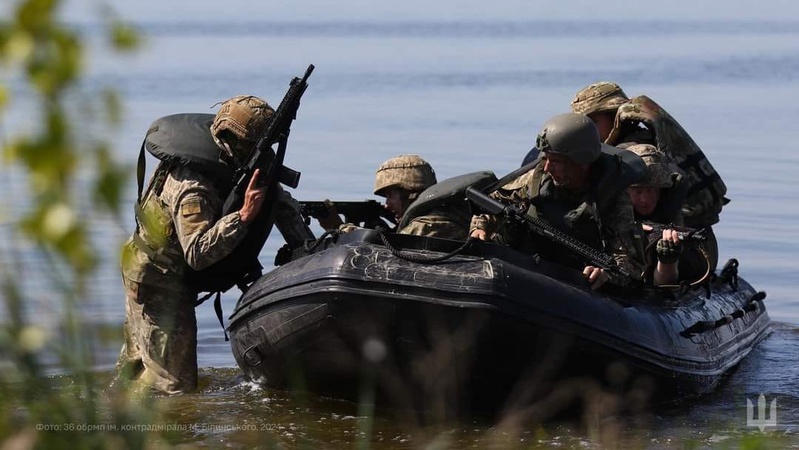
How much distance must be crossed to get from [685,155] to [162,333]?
147 inches

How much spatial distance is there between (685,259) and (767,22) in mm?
51857

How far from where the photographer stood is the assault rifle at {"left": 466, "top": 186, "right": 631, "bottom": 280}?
6.93m

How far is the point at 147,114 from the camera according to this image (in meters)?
21.7

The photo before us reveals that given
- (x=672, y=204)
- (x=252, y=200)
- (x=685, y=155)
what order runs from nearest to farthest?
1. (x=252, y=200)
2. (x=672, y=204)
3. (x=685, y=155)

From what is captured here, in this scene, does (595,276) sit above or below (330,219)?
below

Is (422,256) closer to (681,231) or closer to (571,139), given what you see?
(571,139)

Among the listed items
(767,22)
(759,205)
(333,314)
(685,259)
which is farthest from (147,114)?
(767,22)

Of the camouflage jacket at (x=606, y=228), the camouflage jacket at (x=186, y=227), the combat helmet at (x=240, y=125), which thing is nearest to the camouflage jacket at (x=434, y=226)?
the camouflage jacket at (x=606, y=228)

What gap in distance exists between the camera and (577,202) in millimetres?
7355

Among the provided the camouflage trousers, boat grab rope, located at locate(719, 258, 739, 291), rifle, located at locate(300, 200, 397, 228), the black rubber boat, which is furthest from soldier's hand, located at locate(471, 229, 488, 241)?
boat grab rope, located at locate(719, 258, 739, 291)

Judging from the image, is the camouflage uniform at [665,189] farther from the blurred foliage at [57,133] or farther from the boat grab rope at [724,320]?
the blurred foliage at [57,133]

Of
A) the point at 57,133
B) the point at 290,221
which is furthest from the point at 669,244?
the point at 57,133

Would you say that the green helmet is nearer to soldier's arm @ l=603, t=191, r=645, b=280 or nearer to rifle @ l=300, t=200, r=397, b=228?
soldier's arm @ l=603, t=191, r=645, b=280

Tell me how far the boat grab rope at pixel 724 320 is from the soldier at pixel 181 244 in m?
2.26
